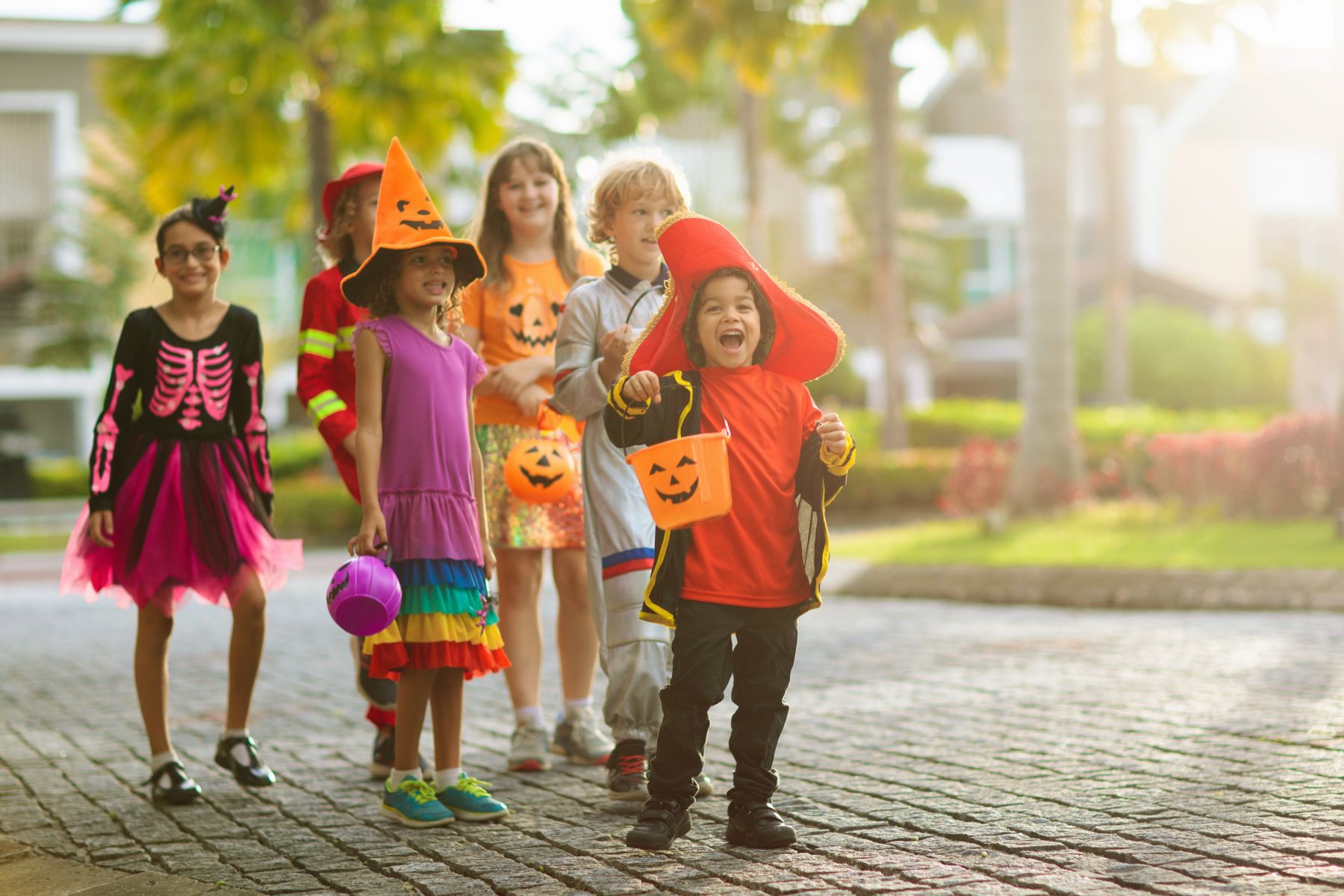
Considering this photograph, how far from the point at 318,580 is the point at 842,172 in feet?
67.4

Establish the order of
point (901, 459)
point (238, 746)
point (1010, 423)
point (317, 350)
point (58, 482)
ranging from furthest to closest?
point (58, 482) → point (1010, 423) → point (901, 459) → point (238, 746) → point (317, 350)

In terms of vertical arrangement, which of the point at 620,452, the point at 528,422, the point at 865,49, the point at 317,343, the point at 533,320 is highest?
the point at 865,49

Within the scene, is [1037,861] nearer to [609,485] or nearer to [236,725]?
[609,485]

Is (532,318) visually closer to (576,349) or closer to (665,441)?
(576,349)

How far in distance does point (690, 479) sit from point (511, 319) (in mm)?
1770

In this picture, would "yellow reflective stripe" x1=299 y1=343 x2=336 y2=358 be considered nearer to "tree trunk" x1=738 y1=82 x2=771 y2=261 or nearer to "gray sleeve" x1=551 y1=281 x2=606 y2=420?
"gray sleeve" x1=551 y1=281 x2=606 y2=420

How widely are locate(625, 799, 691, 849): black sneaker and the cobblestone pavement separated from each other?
0.04 meters

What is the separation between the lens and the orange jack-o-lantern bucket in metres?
4.05

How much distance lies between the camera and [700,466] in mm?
4051

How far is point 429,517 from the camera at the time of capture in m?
4.68

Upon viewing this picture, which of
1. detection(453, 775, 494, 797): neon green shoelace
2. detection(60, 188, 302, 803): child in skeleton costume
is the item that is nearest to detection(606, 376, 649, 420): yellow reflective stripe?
detection(453, 775, 494, 797): neon green shoelace

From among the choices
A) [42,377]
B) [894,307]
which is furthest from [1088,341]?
[42,377]

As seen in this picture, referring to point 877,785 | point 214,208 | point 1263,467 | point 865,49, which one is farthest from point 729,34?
point 877,785

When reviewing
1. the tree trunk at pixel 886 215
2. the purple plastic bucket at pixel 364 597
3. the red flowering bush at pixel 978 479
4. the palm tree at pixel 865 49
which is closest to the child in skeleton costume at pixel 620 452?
the purple plastic bucket at pixel 364 597
